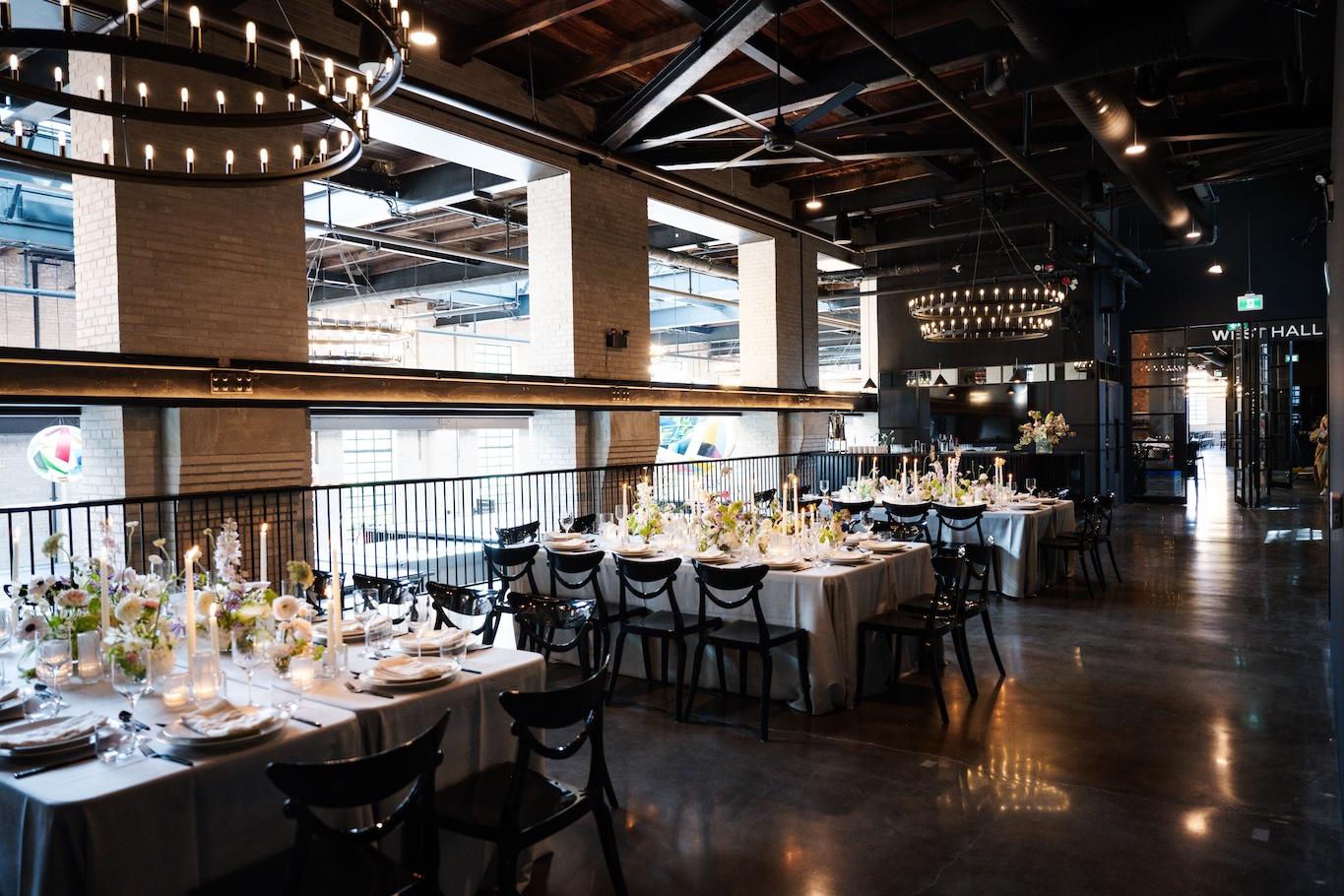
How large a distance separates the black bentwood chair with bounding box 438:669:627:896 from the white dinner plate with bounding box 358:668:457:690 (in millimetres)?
359

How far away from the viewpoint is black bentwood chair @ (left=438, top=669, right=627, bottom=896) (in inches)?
109

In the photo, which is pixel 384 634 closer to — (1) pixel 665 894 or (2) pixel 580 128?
(1) pixel 665 894

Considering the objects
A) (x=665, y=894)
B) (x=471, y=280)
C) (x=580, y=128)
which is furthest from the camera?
(x=471, y=280)

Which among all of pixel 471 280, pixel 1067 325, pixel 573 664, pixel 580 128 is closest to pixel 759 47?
pixel 580 128

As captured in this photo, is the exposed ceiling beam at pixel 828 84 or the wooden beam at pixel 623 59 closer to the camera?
the exposed ceiling beam at pixel 828 84

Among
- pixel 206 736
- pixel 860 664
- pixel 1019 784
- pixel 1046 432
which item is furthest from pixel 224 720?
pixel 1046 432

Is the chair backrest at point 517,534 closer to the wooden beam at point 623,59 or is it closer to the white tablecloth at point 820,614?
the white tablecloth at point 820,614

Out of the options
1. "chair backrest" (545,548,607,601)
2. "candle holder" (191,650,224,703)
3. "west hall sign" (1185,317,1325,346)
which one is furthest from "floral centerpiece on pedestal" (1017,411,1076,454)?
"candle holder" (191,650,224,703)

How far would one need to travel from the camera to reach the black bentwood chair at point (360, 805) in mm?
2256

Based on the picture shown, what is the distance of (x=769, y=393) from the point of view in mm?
13688

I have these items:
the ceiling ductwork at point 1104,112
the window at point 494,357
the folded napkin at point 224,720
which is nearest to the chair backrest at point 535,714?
the folded napkin at point 224,720

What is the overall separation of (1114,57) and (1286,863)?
17.3 feet

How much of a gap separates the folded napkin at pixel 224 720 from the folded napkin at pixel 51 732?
9.9 inches

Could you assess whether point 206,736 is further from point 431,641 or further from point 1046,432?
point 1046,432
